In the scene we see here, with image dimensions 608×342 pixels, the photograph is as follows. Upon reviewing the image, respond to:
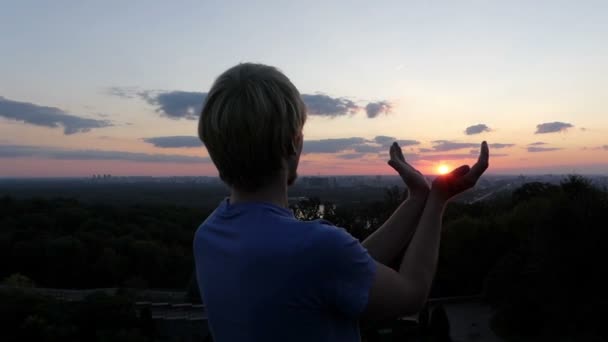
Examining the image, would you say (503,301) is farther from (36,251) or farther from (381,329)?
(36,251)

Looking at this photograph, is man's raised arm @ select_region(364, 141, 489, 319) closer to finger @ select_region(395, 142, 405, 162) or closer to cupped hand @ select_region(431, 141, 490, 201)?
cupped hand @ select_region(431, 141, 490, 201)

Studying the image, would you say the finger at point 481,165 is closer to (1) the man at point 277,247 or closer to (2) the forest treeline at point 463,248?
(1) the man at point 277,247

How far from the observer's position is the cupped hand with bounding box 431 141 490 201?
4.02 ft

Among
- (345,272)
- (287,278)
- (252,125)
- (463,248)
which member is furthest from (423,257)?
(463,248)

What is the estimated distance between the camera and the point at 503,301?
1759 centimetres

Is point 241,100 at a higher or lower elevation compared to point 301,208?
higher

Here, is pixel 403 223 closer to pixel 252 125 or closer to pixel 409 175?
pixel 409 175

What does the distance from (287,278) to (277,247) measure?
0.22ft

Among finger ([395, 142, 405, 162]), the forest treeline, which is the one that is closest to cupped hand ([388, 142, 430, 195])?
finger ([395, 142, 405, 162])

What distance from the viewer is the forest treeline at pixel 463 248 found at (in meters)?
15.7

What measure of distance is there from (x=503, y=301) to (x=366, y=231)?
20.3 ft

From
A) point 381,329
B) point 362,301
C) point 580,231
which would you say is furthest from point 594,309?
point 362,301

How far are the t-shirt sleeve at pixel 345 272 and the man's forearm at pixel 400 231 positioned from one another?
0.29 meters

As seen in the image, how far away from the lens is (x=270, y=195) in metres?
1.21
